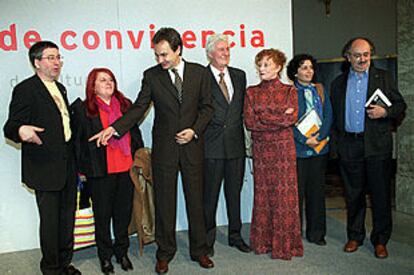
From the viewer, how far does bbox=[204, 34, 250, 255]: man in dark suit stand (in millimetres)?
4121

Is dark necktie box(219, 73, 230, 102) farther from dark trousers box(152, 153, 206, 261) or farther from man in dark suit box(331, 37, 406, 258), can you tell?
man in dark suit box(331, 37, 406, 258)

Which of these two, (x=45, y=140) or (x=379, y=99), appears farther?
(x=379, y=99)

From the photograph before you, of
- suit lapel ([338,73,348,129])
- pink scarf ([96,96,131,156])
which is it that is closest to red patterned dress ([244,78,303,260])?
suit lapel ([338,73,348,129])

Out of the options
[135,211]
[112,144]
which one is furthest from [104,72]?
[135,211]

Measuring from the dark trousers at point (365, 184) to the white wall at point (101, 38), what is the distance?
1432 mm

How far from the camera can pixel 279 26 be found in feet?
16.8

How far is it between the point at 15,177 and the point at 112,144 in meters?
1.32

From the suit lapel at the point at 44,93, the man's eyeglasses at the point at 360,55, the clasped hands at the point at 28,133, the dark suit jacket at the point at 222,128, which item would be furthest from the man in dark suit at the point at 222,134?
the clasped hands at the point at 28,133

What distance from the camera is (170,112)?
3723 mm

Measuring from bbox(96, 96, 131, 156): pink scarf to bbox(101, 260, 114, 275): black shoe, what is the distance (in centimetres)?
86

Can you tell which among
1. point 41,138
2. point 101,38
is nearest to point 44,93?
point 41,138

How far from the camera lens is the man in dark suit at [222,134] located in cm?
412

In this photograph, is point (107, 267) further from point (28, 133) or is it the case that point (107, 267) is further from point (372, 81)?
point (372, 81)

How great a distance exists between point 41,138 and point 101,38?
154 cm
